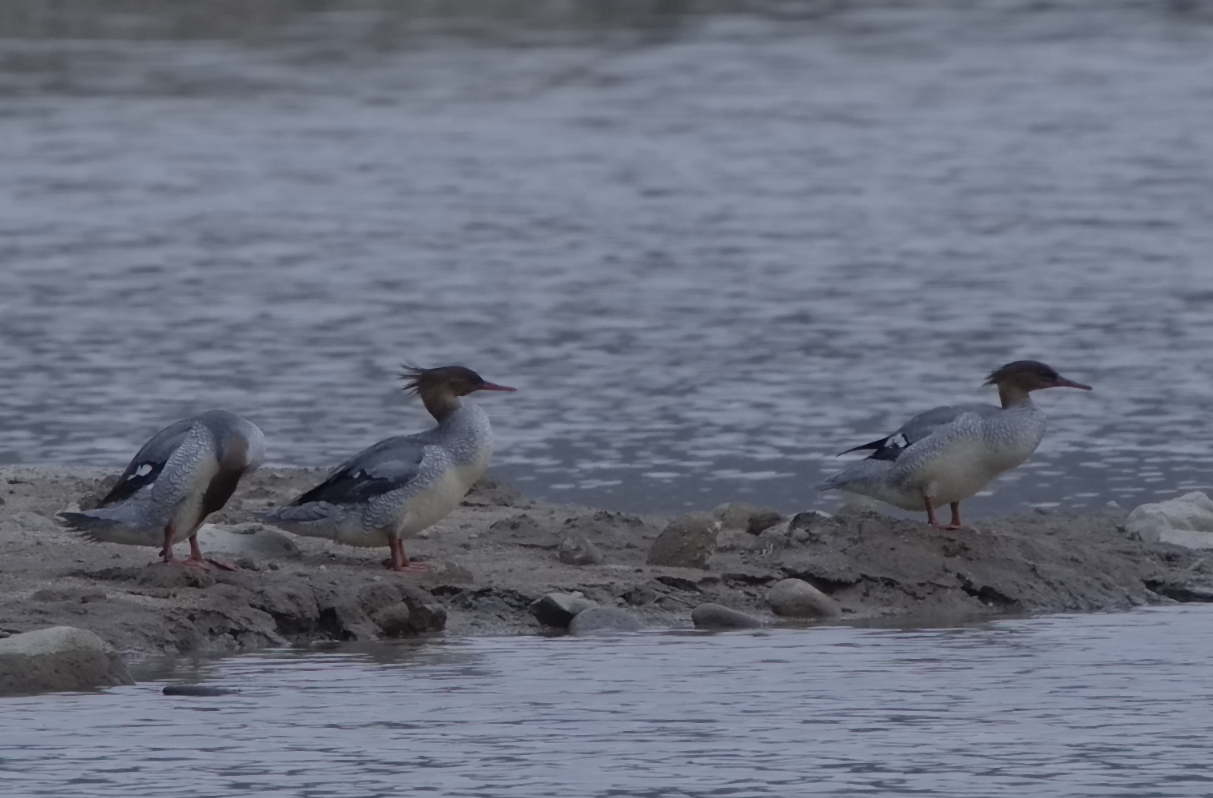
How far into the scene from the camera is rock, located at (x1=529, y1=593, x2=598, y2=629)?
37.4 feet

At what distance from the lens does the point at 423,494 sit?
12.0 meters

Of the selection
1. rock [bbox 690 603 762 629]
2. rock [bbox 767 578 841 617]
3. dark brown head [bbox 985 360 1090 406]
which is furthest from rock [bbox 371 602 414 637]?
dark brown head [bbox 985 360 1090 406]

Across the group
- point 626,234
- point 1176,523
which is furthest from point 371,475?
point 626,234

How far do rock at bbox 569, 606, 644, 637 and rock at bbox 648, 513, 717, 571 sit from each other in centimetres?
95

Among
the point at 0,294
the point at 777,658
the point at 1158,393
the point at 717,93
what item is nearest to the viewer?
the point at 777,658

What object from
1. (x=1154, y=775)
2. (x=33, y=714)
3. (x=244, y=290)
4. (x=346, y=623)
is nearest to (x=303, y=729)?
(x=33, y=714)

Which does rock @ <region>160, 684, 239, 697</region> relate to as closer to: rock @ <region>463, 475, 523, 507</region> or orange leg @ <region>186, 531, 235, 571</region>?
orange leg @ <region>186, 531, 235, 571</region>

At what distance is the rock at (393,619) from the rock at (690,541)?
167 cm

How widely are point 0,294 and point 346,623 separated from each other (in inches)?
526

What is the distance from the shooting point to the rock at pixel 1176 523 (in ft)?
44.1

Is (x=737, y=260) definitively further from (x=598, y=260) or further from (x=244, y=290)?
(x=244, y=290)

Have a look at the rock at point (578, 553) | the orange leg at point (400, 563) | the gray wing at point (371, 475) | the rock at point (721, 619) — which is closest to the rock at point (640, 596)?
the rock at point (721, 619)

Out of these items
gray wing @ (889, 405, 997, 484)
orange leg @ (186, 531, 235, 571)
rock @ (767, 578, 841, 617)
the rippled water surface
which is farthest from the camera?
gray wing @ (889, 405, 997, 484)

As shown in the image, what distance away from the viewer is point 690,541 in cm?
1229
